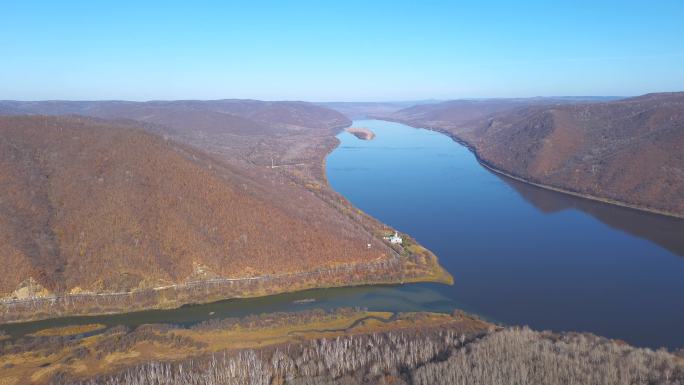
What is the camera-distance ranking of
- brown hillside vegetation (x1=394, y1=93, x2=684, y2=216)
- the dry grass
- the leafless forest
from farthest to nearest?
1. brown hillside vegetation (x1=394, y1=93, x2=684, y2=216)
2. the dry grass
3. the leafless forest

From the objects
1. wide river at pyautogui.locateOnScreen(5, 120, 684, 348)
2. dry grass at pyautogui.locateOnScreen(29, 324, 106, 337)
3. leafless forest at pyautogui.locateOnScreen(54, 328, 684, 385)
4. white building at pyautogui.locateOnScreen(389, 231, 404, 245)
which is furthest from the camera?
white building at pyautogui.locateOnScreen(389, 231, 404, 245)

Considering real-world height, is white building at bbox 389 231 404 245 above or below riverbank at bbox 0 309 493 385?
above

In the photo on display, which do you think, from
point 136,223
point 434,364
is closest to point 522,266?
point 434,364

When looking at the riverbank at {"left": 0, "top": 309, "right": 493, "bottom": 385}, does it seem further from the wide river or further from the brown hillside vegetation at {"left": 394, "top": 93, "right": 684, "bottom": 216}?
the brown hillside vegetation at {"left": 394, "top": 93, "right": 684, "bottom": 216}

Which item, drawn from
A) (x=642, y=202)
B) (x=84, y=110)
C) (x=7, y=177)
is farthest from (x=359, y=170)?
(x=84, y=110)

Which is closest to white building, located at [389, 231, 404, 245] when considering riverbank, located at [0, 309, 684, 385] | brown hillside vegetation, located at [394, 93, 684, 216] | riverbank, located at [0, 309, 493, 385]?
riverbank, located at [0, 309, 493, 385]

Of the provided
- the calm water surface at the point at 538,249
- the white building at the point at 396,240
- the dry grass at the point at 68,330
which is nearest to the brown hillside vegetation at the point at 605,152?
the calm water surface at the point at 538,249

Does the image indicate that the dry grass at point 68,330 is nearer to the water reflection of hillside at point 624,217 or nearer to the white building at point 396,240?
the white building at point 396,240
